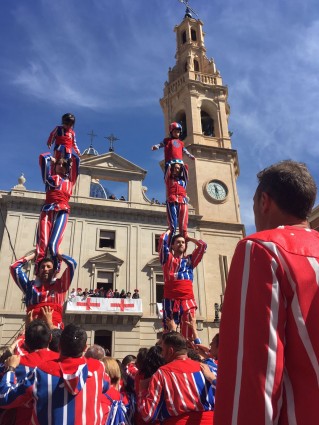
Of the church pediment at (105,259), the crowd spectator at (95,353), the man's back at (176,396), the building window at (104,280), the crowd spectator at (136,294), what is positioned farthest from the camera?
the church pediment at (105,259)

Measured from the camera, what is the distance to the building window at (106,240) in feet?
81.9

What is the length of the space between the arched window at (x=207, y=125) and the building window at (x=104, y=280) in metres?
16.1

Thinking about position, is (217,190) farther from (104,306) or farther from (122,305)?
(104,306)

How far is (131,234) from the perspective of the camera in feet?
83.5

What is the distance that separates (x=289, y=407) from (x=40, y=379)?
252 centimetres

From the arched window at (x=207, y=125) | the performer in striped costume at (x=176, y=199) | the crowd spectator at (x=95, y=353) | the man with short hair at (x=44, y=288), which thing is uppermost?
the arched window at (x=207, y=125)

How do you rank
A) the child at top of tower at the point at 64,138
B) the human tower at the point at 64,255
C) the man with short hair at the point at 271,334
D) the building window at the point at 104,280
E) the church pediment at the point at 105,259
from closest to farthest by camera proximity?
the man with short hair at the point at 271,334 → the human tower at the point at 64,255 → the child at top of tower at the point at 64,138 → the building window at the point at 104,280 → the church pediment at the point at 105,259

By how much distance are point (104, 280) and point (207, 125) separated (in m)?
17.8

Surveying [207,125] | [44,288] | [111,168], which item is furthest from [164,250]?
[207,125]

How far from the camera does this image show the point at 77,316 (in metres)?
21.1

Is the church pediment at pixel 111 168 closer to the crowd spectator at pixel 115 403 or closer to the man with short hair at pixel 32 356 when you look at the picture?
the crowd spectator at pixel 115 403

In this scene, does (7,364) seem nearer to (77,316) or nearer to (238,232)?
(77,316)

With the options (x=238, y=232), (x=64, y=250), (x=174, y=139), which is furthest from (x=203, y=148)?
(x=174, y=139)

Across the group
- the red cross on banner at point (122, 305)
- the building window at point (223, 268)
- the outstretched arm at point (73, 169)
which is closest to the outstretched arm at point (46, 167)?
the outstretched arm at point (73, 169)
